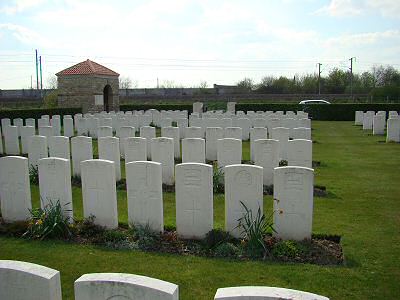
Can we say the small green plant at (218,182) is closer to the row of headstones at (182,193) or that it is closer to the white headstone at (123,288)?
the row of headstones at (182,193)

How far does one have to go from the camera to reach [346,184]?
1006 cm

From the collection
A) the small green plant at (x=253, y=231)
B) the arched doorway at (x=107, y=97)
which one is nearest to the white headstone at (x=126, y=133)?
the small green plant at (x=253, y=231)

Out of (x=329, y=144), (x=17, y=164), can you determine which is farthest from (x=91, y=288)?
(x=329, y=144)

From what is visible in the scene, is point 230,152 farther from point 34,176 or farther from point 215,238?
point 34,176

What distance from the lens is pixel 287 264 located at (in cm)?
554

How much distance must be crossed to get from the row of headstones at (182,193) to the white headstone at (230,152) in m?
3.47

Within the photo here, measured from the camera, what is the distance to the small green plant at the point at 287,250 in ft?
19.0

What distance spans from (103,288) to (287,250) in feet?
11.6

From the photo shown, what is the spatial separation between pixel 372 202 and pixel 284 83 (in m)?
53.7

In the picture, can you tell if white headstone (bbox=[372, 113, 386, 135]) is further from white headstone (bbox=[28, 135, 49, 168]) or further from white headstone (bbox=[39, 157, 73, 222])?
white headstone (bbox=[39, 157, 73, 222])

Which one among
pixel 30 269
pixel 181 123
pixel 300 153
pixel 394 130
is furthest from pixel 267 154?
pixel 394 130

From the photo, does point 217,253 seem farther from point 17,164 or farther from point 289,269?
point 17,164

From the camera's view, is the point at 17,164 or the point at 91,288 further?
the point at 17,164

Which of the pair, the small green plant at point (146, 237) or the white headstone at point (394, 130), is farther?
the white headstone at point (394, 130)
